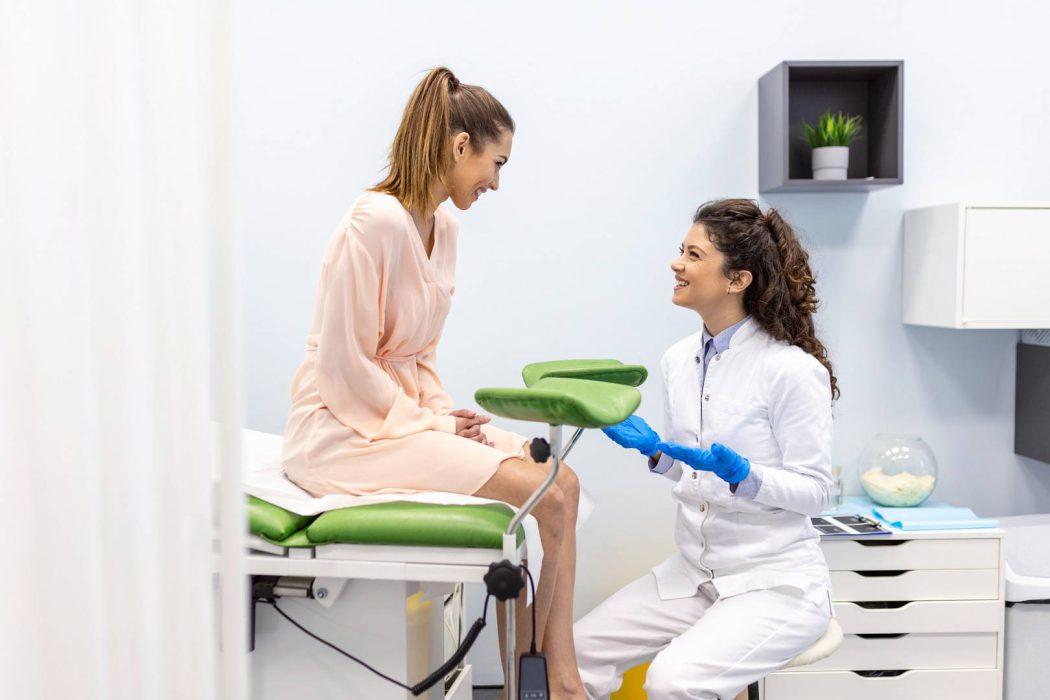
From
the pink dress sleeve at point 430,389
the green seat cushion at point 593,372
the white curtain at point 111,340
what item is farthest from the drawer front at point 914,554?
the white curtain at point 111,340

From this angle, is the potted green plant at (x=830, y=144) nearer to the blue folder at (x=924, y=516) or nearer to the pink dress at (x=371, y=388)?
the blue folder at (x=924, y=516)

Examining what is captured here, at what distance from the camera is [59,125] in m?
0.82

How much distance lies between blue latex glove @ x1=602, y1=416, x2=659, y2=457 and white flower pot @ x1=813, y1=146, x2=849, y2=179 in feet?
3.71

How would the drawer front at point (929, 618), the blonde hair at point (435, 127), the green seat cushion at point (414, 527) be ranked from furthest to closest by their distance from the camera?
the drawer front at point (929, 618) → the blonde hair at point (435, 127) → the green seat cushion at point (414, 527)

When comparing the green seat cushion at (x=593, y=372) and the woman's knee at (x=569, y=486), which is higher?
the green seat cushion at (x=593, y=372)

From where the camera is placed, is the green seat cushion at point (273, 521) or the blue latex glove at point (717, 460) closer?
the green seat cushion at point (273, 521)

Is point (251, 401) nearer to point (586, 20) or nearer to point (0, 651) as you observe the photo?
point (586, 20)

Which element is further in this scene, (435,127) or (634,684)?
(634,684)

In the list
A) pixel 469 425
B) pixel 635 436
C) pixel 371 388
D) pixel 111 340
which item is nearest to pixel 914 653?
pixel 635 436

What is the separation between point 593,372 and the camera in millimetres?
1776

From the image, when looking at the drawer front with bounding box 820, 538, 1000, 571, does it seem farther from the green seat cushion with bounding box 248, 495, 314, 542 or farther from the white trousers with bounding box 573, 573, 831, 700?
the green seat cushion with bounding box 248, 495, 314, 542

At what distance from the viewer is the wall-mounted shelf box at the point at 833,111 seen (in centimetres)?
252

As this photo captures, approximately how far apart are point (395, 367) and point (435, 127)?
46cm

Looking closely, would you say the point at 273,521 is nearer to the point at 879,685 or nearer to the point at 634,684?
the point at 634,684
